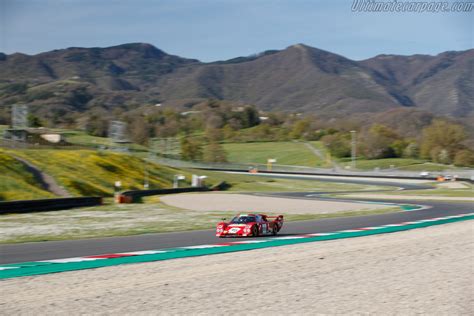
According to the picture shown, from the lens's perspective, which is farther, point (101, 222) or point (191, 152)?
point (191, 152)

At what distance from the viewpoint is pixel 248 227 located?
20297 millimetres

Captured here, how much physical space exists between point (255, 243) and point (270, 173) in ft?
265

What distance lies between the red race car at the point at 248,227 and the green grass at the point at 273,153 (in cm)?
10859

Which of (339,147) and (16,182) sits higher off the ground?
(339,147)

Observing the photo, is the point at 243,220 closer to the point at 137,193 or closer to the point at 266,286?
the point at 266,286

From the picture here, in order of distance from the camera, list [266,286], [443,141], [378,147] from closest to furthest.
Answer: [266,286], [378,147], [443,141]

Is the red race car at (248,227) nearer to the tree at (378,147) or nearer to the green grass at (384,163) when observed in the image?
the green grass at (384,163)

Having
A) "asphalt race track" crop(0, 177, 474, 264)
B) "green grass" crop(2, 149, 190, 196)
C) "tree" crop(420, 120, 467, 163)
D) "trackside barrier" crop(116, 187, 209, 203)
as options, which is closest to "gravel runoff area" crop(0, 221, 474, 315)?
"asphalt race track" crop(0, 177, 474, 264)

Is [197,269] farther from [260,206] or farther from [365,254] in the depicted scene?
[260,206]

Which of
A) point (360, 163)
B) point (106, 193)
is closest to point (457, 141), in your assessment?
point (360, 163)

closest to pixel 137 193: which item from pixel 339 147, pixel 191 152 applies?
pixel 191 152

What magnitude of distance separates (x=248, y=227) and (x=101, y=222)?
8901 mm

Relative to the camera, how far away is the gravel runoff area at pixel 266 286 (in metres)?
9.18

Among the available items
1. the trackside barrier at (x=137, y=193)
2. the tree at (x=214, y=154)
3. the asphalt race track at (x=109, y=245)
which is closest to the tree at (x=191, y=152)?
the tree at (x=214, y=154)
